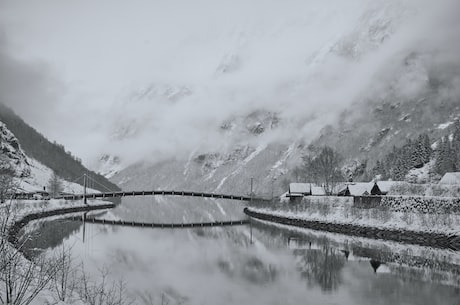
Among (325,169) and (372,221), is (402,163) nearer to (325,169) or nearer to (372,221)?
(325,169)

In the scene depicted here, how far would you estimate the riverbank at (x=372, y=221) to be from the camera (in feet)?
142

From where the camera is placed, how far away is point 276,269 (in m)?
33.7

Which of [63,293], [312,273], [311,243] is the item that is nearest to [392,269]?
[312,273]

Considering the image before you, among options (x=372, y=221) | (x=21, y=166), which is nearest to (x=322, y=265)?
(x=372, y=221)

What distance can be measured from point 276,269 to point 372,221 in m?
24.6

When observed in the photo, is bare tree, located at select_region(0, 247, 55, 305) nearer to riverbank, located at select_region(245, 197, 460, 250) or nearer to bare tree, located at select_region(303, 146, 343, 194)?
riverbank, located at select_region(245, 197, 460, 250)

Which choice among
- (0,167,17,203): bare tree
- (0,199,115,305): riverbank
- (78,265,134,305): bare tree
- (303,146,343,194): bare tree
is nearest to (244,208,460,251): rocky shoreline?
(78,265,134,305): bare tree

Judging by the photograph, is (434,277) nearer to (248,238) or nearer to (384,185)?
(248,238)

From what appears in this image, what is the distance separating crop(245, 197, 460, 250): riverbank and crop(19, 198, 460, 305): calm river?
2.58 m

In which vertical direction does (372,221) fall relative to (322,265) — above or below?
above

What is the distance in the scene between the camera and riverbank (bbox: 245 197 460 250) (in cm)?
4325

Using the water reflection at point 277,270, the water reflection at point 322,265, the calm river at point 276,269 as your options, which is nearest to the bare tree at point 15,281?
the water reflection at point 277,270

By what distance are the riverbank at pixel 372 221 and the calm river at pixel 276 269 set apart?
8.45 ft

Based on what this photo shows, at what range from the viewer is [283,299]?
24391mm
